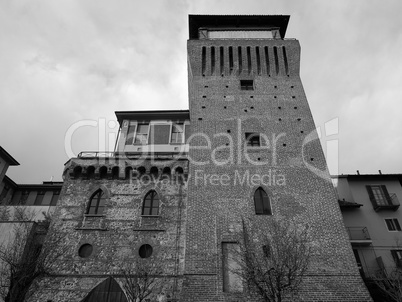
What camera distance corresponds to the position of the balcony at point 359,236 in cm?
1840

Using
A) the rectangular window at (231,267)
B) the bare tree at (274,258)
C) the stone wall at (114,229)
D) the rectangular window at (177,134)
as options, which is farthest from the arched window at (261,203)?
the rectangular window at (177,134)

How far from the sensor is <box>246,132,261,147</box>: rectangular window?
57.8ft

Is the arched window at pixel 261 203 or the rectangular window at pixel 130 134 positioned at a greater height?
the rectangular window at pixel 130 134

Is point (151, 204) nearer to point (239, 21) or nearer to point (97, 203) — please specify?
point (97, 203)

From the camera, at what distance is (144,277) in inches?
510

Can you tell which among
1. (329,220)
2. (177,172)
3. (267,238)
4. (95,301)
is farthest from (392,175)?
(95,301)

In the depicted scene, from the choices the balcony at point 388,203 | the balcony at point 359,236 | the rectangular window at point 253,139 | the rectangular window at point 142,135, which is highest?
the rectangular window at point 142,135

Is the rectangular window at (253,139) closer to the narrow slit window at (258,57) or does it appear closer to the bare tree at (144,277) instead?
the narrow slit window at (258,57)

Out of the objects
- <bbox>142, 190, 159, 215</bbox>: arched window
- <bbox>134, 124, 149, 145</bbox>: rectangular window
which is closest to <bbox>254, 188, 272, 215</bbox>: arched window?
<bbox>142, 190, 159, 215</bbox>: arched window

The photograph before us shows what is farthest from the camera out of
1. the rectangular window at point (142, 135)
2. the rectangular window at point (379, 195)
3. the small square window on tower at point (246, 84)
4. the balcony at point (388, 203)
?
the small square window on tower at point (246, 84)

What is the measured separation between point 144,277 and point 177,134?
409 inches

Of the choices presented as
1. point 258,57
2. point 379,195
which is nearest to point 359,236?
point 379,195

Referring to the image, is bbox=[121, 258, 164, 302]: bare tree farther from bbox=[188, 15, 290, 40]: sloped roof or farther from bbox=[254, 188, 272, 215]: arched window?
bbox=[188, 15, 290, 40]: sloped roof

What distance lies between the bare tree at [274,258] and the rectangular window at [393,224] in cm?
938
